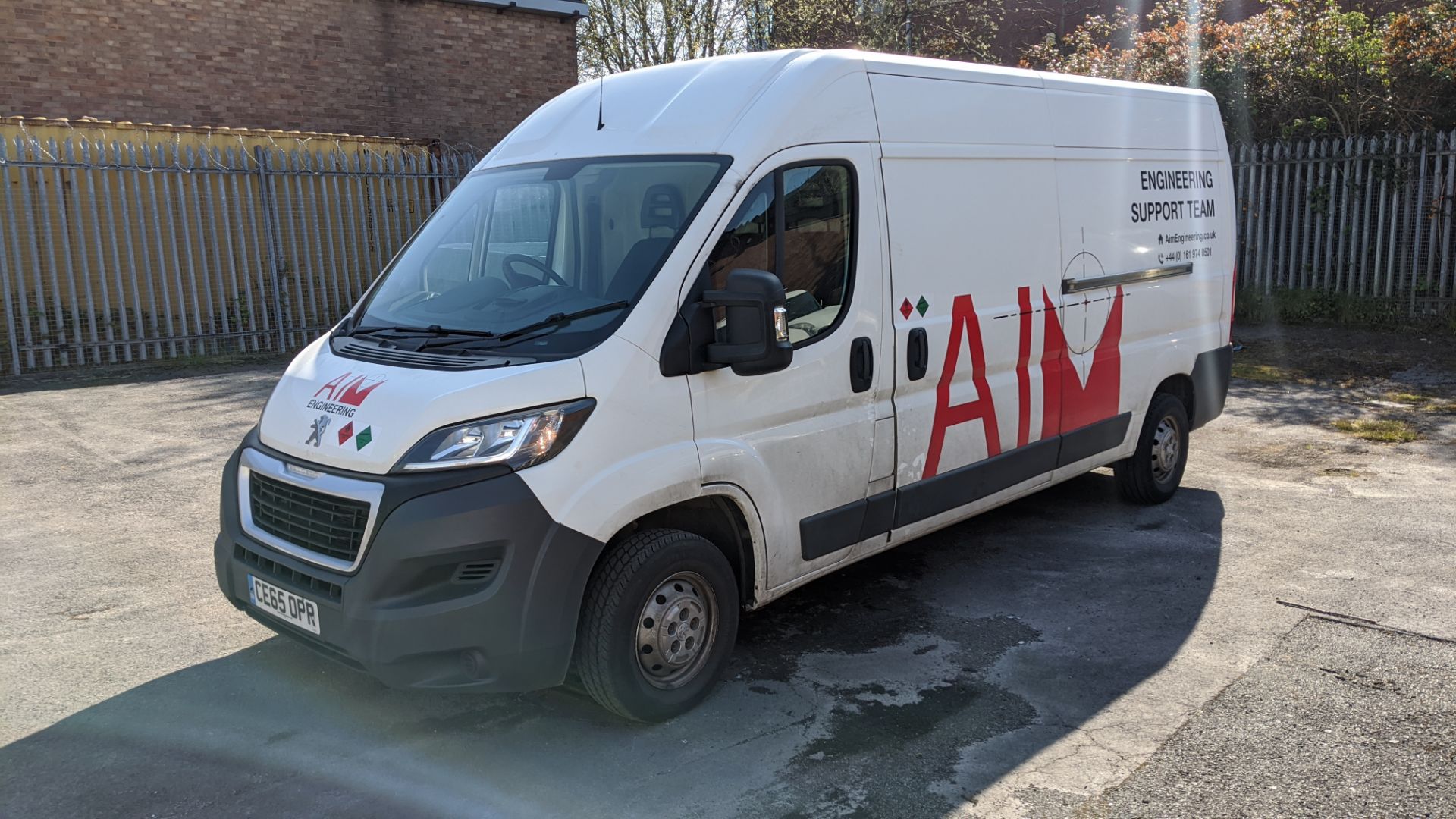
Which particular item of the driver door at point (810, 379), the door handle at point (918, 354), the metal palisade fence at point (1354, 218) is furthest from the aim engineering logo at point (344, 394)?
the metal palisade fence at point (1354, 218)

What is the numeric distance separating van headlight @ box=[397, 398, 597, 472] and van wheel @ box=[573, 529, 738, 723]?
1.58 ft

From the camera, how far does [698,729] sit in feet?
13.1

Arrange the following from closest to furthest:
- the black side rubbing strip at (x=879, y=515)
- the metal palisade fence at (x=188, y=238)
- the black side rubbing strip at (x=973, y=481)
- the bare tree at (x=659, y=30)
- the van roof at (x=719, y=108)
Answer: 1. the van roof at (x=719, y=108)
2. the black side rubbing strip at (x=879, y=515)
3. the black side rubbing strip at (x=973, y=481)
4. the metal palisade fence at (x=188, y=238)
5. the bare tree at (x=659, y=30)

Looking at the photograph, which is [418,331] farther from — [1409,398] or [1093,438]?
[1409,398]

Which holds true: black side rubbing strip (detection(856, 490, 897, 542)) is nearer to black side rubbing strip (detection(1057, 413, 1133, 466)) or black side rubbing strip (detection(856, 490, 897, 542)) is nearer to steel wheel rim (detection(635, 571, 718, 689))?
steel wheel rim (detection(635, 571, 718, 689))

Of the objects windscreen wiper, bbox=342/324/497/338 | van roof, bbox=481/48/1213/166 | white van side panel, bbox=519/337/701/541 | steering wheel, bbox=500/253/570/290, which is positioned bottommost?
white van side panel, bbox=519/337/701/541

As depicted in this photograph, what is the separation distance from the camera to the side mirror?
3805mm

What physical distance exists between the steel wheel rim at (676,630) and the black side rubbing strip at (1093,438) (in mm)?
2455

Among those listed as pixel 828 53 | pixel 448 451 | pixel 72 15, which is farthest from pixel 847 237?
pixel 72 15

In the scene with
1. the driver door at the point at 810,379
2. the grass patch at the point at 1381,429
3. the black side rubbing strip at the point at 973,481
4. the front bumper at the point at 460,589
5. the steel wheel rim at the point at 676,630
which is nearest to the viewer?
the front bumper at the point at 460,589

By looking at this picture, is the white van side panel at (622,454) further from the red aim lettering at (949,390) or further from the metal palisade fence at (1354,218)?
the metal palisade fence at (1354,218)

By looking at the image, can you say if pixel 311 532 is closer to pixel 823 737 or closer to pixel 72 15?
pixel 823 737

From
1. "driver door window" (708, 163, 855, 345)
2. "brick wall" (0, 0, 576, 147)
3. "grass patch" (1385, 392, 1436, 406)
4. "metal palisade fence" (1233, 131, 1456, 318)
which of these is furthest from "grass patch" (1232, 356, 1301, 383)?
"brick wall" (0, 0, 576, 147)

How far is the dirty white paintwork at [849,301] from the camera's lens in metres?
3.69
